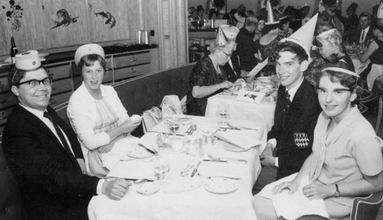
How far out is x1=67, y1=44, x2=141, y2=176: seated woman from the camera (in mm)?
2697

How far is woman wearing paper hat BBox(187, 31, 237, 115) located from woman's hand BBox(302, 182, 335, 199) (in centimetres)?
191

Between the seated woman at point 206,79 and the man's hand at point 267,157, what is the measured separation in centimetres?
118

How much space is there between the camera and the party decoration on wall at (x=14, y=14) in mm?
5488

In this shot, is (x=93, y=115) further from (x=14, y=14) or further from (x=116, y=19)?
(x=116, y=19)

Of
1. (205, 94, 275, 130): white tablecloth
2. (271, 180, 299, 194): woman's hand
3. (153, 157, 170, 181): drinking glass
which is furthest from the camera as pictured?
(205, 94, 275, 130): white tablecloth

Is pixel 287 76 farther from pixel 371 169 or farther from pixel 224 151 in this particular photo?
pixel 371 169

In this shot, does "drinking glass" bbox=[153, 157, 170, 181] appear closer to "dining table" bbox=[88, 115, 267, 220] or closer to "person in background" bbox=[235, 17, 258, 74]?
"dining table" bbox=[88, 115, 267, 220]

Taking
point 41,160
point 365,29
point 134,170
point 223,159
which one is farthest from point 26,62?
point 365,29

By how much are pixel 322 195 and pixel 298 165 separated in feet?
1.97

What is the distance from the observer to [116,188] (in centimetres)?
184

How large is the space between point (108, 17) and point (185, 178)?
5.79 meters

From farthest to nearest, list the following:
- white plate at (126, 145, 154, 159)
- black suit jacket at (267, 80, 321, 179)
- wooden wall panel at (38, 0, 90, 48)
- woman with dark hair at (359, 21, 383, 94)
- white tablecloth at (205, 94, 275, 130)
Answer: wooden wall panel at (38, 0, 90, 48)
woman with dark hair at (359, 21, 383, 94)
white tablecloth at (205, 94, 275, 130)
black suit jacket at (267, 80, 321, 179)
white plate at (126, 145, 154, 159)

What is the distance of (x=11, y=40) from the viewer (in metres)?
5.45

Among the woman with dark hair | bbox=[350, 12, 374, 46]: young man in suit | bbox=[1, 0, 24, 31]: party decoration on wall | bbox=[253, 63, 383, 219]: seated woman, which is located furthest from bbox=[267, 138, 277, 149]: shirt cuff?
bbox=[350, 12, 374, 46]: young man in suit
